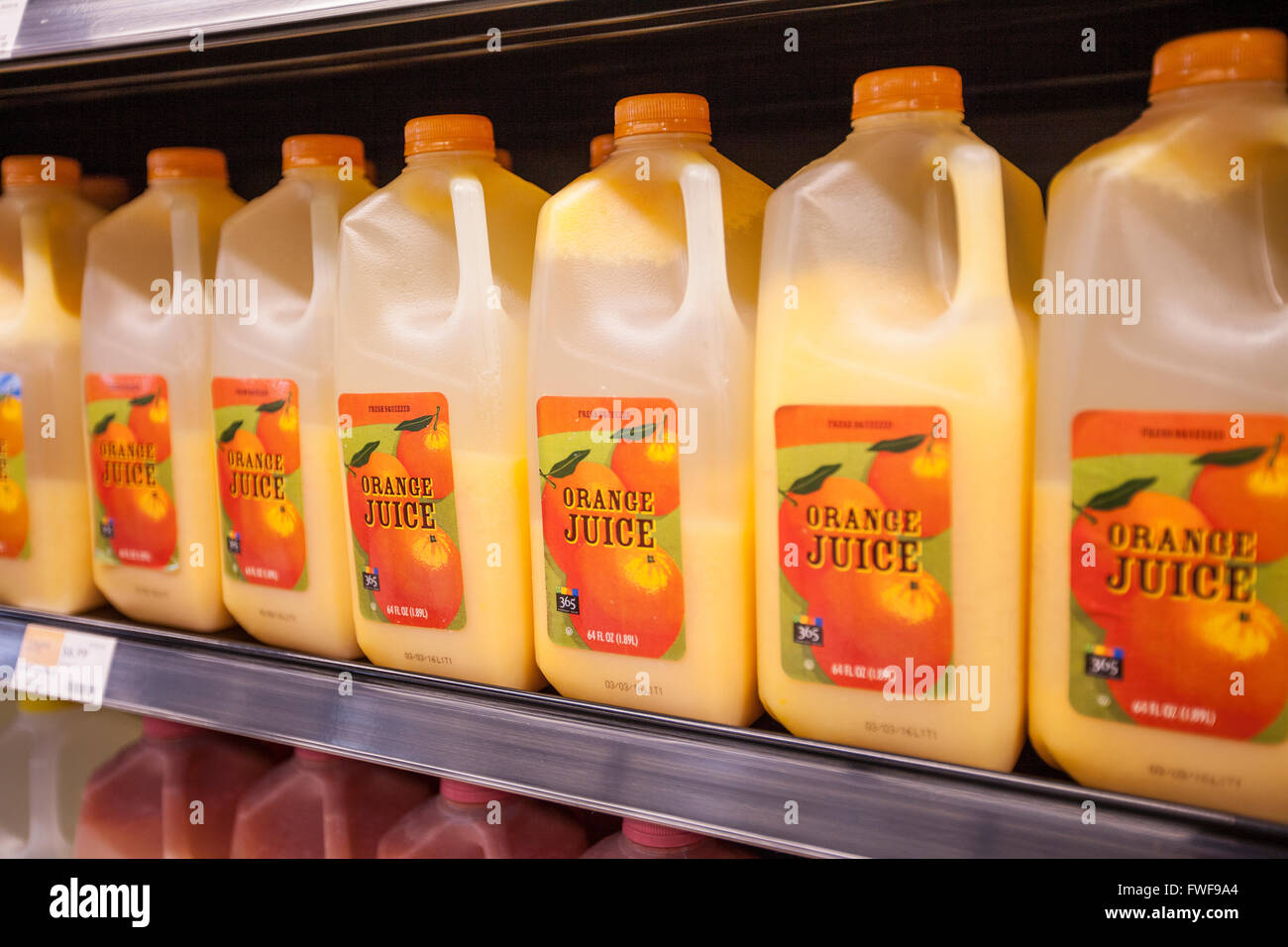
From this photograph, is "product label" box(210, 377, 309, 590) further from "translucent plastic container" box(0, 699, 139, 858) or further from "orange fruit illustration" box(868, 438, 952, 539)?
"orange fruit illustration" box(868, 438, 952, 539)

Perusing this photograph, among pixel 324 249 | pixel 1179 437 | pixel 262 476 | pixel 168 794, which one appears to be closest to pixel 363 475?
pixel 262 476

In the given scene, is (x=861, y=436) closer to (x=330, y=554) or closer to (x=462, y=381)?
(x=462, y=381)

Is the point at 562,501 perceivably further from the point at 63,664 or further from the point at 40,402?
the point at 40,402

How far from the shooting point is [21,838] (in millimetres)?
1176

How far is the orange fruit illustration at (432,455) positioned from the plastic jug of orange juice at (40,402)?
554mm

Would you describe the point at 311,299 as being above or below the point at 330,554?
above

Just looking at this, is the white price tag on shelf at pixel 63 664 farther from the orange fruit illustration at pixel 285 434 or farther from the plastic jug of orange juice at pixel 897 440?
the plastic jug of orange juice at pixel 897 440

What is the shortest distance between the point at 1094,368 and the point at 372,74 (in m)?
0.96

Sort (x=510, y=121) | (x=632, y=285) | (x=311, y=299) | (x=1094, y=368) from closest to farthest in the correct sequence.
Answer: (x=1094, y=368), (x=632, y=285), (x=311, y=299), (x=510, y=121)

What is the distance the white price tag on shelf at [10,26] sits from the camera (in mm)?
886

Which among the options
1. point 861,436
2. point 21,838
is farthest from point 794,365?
point 21,838

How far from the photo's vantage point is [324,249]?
1000 millimetres

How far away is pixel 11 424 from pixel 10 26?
19.0 inches

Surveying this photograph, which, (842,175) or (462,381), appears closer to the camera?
(842,175)
